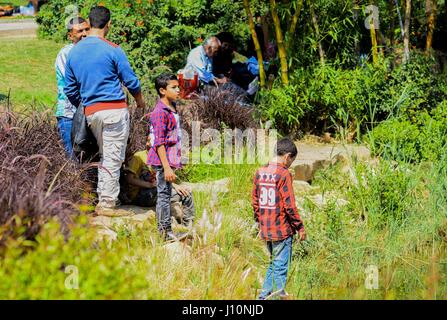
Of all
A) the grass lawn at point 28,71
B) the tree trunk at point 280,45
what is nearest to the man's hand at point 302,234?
the tree trunk at point 280,45

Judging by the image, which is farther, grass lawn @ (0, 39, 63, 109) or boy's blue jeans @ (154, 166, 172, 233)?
grass lawn @ (0, 39, 63, 109)

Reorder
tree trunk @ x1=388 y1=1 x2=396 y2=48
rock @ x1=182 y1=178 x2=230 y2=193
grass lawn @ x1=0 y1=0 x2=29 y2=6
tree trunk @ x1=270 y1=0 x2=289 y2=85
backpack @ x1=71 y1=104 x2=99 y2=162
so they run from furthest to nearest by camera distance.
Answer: grass lawn @ x1=0 y1=0 x2=29 y2=6
tree trunk @ x1=388 y1=1 x2=396 y2=48
tree trunk @ x1=270 y1=0 x2=289 y2=85
rock @ x1=182 y1=178 x2=230 y2=193
backpack @ x1=71 y1=104 x2=99 y2=162

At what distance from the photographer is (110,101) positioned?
19.3 ft

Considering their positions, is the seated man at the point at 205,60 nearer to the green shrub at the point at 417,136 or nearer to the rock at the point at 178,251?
the green shrub at the point at 417,136

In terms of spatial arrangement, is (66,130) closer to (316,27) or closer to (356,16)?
(316,27)

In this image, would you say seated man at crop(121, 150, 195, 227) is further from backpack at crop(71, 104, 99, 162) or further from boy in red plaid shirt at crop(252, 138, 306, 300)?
boy in red plaid shirt at crop(252, 138, 306, 300)

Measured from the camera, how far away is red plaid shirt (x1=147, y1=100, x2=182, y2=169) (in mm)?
5605

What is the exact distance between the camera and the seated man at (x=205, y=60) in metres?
9.37

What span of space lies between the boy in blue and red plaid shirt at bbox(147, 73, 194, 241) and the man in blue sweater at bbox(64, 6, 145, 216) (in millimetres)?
347

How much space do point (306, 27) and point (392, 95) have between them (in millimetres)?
1349

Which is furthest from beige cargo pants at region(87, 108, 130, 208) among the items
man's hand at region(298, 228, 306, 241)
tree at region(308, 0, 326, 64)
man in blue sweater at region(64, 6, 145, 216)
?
tree at region(308, 0, 326, 64)

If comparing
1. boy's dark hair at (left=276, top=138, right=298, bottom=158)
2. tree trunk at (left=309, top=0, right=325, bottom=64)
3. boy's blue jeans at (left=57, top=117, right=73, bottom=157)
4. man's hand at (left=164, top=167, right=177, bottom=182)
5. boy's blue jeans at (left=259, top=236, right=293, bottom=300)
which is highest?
tree trunk at (left=309, top=0, right=325, bottom=64)
